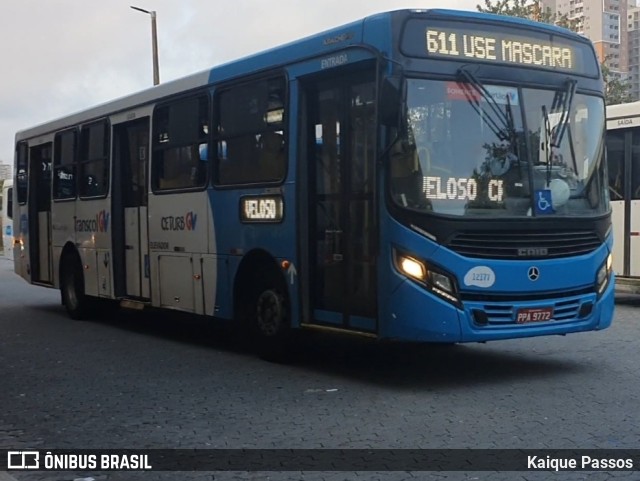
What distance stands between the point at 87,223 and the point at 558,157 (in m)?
8.08

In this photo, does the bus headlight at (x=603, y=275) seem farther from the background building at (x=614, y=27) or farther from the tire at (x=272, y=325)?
the background building at (x=614, y=27)

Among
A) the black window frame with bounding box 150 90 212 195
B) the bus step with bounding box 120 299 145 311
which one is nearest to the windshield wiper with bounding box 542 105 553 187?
the black window frame with bounding box 150 90 212 195

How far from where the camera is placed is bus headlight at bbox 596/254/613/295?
864 cm

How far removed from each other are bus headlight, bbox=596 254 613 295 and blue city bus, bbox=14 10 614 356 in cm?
2

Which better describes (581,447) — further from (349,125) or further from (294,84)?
(294,84)

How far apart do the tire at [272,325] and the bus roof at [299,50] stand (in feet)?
8.01

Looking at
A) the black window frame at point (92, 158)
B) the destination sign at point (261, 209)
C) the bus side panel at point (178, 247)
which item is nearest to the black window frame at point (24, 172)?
the black window frame at point (92, 158)

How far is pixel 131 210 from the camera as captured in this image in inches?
499

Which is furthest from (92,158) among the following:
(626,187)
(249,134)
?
(626,187)

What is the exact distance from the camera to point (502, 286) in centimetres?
793

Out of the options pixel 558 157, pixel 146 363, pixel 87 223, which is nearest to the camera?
pixel 558 157

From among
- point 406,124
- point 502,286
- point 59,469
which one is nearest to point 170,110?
point 406,124

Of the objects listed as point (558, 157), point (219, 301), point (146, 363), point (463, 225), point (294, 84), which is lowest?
point (146, 363)

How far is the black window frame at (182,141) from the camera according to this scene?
10680 mm
